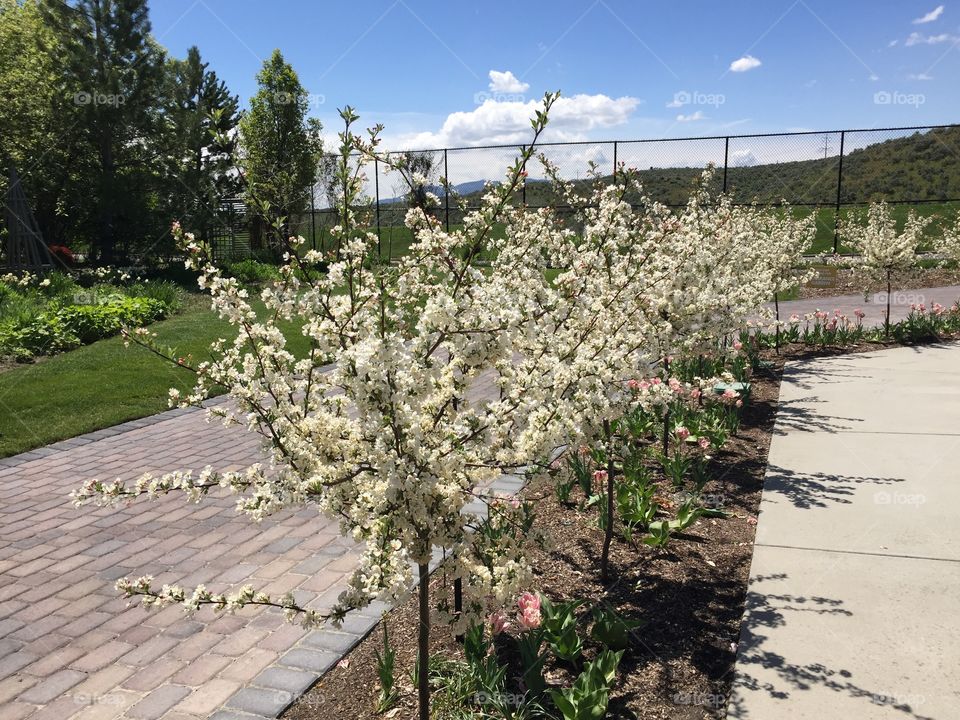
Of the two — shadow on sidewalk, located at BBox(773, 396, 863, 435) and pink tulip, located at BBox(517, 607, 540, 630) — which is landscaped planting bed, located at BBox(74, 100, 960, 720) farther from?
shadow on sidewalk, located at BBox(773, 396, 863, 435)

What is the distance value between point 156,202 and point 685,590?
2035 centimetres

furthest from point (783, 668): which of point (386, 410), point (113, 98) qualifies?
point (113, 98)

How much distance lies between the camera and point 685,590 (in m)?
4.32

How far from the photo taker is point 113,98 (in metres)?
19.3

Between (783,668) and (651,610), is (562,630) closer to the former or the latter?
(651,610)

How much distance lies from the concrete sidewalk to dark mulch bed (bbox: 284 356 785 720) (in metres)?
0.13

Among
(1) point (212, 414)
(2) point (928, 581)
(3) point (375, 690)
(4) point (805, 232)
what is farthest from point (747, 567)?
(4) point (805, 232)

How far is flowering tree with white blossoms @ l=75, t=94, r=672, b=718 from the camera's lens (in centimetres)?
251

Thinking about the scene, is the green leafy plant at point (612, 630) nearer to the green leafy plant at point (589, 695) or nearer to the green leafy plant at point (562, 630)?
the green leafy plant at point (562, 630)

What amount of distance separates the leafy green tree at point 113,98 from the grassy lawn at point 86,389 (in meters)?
9.57

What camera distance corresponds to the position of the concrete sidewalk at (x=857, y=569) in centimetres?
331

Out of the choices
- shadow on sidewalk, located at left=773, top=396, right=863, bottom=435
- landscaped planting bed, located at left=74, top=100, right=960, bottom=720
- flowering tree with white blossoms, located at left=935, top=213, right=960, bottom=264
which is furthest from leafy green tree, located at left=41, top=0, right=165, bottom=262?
flowering tree with white blossoms, located at left=935, top=213, right=960, bottom=264

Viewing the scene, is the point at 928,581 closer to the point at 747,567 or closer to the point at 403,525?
the point at 747,567

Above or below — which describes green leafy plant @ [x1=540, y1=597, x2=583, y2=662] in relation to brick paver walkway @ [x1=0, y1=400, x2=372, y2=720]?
above
